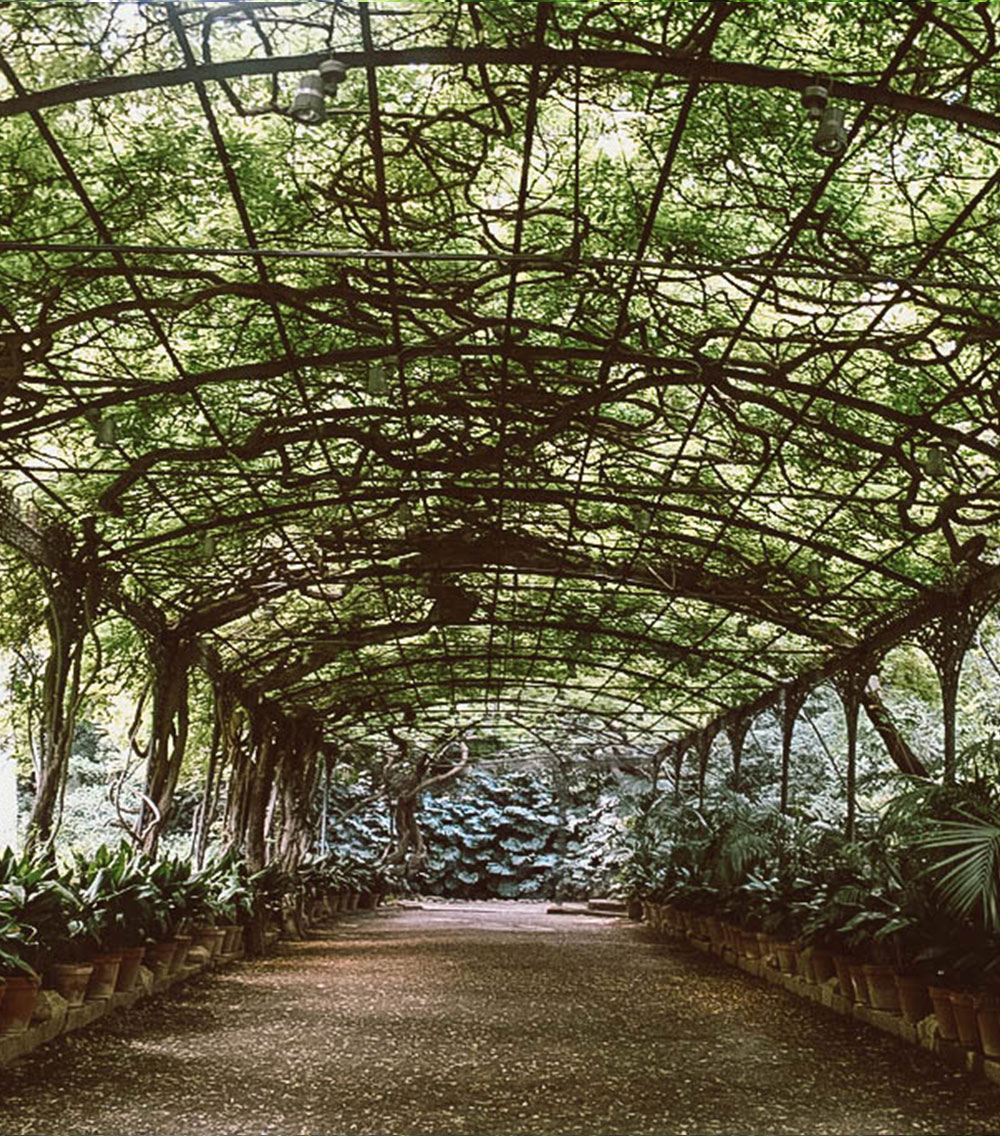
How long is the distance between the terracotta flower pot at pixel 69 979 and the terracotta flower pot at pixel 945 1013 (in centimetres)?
461

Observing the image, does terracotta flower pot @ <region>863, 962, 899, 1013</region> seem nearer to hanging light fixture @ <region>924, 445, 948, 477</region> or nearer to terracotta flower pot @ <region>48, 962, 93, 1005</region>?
hanging light fixture @ <region>924, 445, 948, 477</region>

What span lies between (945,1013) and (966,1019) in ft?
0.77

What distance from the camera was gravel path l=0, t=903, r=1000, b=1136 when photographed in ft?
16.5

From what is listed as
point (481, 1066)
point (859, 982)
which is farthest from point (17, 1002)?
point (859, 982)

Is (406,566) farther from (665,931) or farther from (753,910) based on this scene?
(665,931)

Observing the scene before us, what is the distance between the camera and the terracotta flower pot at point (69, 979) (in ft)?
22.4

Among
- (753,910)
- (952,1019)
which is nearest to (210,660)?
(753,910)

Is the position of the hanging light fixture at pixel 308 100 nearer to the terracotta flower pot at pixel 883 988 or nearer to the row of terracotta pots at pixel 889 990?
the row of terracotta pots at pixel 889 990

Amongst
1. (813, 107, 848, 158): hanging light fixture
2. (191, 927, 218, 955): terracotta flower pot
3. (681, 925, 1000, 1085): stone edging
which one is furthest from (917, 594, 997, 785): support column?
(191, 927, 218, 955): terracotta flower pot

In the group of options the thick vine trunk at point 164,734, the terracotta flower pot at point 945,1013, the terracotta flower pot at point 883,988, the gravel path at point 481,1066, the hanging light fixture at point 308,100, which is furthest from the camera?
the thick vine trunk at point 164,734

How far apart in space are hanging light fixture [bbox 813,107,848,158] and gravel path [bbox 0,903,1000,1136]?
3739 millimetres

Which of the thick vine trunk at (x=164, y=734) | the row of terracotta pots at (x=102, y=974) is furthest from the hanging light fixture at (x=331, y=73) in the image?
the thick vine trunk at (x=164, y=734)

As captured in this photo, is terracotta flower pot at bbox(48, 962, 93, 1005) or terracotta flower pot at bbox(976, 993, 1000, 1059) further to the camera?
terracotta flower pot at bbox(48, 962, 93, 1005)

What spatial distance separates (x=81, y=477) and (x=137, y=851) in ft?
11.1
